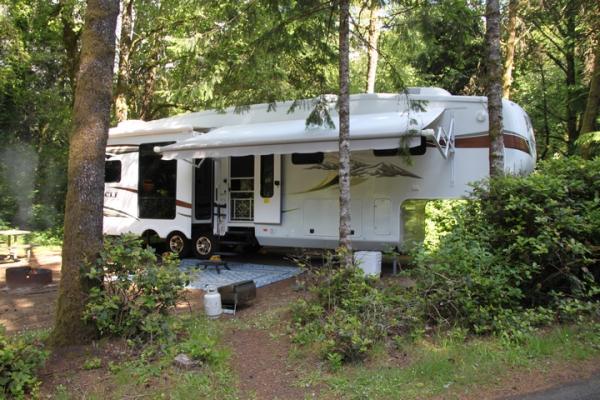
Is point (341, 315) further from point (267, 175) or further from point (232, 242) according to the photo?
point (232, 242)

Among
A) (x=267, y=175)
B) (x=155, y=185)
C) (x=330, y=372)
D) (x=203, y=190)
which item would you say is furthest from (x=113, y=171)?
(x=330, y=372)

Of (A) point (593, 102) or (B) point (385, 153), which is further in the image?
(A) point (593, 102)

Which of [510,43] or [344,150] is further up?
[510,43]

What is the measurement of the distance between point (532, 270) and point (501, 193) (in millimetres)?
963

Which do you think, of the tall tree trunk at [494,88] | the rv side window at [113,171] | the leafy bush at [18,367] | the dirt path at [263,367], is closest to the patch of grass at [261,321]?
the dirt path at [263,367]

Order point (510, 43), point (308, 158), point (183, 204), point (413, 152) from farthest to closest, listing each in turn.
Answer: point (510, 43), point (183, 204), point (308, 158), point (413, 152)

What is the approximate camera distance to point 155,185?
11586 mm

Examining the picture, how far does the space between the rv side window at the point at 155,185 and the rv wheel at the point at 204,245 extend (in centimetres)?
75

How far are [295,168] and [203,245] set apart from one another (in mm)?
2762

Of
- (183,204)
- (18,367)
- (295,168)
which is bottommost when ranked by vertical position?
(18,367)

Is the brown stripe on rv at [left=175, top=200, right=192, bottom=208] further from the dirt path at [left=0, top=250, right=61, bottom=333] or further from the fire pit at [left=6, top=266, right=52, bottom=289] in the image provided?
the fire pit at [left=6, top=266, right=52, bottom=289]

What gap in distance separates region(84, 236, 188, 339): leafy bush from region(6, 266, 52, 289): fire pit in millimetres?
3884

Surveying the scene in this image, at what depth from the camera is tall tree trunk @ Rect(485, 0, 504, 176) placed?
7.08 meters

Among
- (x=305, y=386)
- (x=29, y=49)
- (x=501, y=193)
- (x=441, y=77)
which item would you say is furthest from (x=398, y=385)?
(x=29, y=49)
